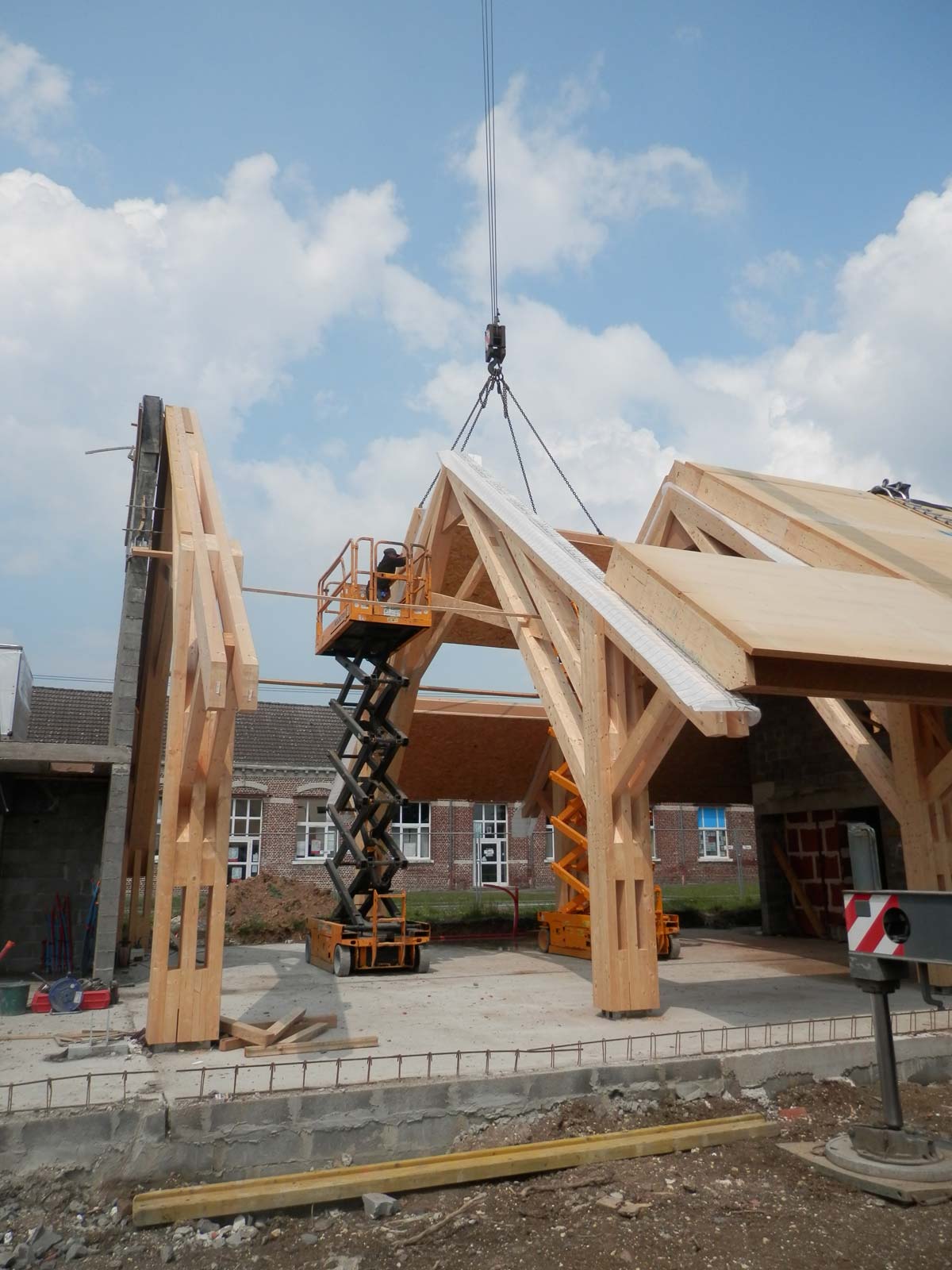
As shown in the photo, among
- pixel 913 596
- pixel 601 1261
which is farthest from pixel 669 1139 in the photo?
pixel 913 596

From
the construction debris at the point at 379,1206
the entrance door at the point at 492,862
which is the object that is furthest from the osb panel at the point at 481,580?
the entrance door at the point at 492,862

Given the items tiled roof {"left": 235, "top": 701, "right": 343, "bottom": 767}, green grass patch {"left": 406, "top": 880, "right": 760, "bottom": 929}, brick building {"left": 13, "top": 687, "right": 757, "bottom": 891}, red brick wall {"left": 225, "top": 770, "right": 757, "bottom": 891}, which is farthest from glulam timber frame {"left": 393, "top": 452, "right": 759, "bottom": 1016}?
tiled roof {"left": 235, "top": 701, "right": 343, "bottom": 767}

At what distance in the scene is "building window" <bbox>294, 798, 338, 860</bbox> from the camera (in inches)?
1287

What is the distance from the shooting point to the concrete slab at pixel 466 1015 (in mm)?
7164

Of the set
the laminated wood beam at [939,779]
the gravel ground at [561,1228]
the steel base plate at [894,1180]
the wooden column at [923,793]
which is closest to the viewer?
the gravel ground at [561,1228]

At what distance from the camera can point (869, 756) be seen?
1210 centimetres

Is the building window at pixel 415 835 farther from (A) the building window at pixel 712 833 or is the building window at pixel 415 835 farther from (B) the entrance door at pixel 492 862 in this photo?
(A) the building window at pixel 712 833

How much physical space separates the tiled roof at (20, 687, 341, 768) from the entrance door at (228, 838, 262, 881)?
8.57 feet

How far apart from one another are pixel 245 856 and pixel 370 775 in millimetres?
18605

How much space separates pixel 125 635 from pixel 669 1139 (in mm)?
9321

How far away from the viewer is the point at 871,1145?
6148 mm

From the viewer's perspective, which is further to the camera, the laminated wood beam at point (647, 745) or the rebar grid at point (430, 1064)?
the laminated wood beam at point (647, 745)

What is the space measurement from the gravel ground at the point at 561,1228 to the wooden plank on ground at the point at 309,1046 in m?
2.04

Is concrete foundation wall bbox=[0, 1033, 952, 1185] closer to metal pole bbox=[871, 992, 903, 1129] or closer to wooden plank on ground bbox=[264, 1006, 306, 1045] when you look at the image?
metal pole bbox=[871, 992, 903, 1129]
